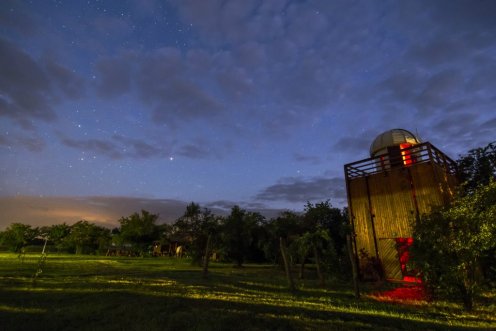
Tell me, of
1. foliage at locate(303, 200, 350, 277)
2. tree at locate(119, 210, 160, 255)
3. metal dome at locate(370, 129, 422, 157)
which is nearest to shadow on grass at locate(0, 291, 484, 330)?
foliage at locate(303, 200, 350, 277)

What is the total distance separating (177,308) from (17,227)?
73.7 m

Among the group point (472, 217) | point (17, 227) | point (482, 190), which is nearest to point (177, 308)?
point (472, 217)

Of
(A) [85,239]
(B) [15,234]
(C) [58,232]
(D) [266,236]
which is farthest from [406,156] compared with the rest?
(B) [15,234]

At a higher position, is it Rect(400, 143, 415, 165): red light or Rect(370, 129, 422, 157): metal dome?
Rect(370, 129, 422, 157): metal dome

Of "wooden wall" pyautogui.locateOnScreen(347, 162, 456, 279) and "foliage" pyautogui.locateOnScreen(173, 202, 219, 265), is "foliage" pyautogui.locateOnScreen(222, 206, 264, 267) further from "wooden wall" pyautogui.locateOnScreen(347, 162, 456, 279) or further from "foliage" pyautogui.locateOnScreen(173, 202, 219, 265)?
"wooden wall" pyautogui.locateOnScreen(347, 162, 456, 279)

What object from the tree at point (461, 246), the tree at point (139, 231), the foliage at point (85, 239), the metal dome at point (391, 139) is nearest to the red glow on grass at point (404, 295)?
the tree at point (461, 246)

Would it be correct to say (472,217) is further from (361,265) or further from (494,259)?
(361,265)

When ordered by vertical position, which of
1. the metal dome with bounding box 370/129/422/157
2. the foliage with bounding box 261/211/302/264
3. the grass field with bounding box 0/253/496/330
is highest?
the metal dome with bounding box 370/129/422/157

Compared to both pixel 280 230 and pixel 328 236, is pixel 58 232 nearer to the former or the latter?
pixel 280 230

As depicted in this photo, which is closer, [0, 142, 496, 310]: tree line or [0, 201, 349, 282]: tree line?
[0, 142, 496, 310]: tree line

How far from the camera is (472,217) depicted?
11.5 m

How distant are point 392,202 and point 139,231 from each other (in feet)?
187

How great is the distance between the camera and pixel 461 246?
1145 centimetres

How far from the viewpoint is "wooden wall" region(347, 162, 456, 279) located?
60.8ft
